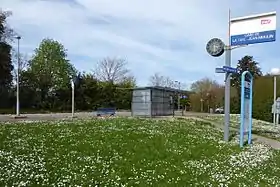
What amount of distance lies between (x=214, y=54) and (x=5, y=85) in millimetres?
47756

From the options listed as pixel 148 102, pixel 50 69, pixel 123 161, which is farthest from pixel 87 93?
pixel 123 161

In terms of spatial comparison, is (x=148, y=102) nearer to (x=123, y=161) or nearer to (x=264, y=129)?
(x=264, y=129)

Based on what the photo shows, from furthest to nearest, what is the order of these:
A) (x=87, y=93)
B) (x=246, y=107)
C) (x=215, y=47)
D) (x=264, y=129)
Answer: (x=87, y=93), (x=264, y=129), (x=246, y=107), (x=215, y=47)

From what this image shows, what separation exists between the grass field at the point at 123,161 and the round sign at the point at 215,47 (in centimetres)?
506

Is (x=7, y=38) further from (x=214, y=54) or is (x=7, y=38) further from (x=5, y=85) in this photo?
(x=214, y=54)

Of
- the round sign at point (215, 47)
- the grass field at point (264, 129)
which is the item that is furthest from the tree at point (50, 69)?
the round sign at point (215, 47)

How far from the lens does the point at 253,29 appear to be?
61.8 ft

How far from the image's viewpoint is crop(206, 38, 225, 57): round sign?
1914cm

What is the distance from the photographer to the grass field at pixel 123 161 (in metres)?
9.09

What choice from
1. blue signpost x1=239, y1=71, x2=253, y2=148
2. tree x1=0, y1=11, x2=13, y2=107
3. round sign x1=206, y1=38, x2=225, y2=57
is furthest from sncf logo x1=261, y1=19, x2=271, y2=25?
tree x1=0, y1=11, x2=13, y2=107

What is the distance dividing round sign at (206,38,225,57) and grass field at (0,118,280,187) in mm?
5055

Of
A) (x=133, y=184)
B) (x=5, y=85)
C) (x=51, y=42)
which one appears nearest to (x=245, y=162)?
(x=133, y=184)

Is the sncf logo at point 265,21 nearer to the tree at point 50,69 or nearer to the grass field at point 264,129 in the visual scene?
the grass field at point 264,129

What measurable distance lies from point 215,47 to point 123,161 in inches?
402
